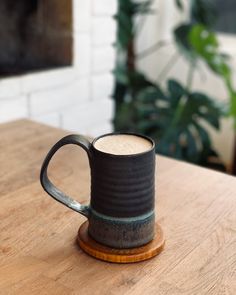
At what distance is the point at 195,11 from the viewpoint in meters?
2.25

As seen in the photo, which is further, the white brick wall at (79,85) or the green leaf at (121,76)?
the green leaf at (121,76)

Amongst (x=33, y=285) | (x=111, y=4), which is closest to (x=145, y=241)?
(x=33, y=285)

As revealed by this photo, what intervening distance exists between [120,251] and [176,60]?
2266 millimetres

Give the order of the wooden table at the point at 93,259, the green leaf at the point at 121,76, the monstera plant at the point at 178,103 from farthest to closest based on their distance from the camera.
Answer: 1. the green leaf at the point at 121,76
2. the monstera plant at the point at 178,103
3. the wooden table at the point at 93,259

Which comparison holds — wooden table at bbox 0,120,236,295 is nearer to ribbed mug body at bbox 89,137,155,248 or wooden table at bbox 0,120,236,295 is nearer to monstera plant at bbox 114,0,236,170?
ribbed mug body at bbox 89,137,155,248

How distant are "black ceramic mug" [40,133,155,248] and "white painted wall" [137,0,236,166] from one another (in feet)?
6.95

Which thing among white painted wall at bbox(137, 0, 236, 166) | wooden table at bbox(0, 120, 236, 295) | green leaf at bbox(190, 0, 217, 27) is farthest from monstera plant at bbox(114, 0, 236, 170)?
wooden table at bbox(0, 120, 236, 295)

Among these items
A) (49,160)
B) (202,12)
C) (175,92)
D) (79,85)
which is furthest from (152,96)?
(49,160)

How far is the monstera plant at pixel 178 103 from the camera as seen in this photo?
178 centimetres

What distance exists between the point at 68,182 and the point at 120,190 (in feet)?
0.90

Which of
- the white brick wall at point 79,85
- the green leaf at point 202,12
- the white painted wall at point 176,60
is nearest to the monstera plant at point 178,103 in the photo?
the green leaf at point 202,12

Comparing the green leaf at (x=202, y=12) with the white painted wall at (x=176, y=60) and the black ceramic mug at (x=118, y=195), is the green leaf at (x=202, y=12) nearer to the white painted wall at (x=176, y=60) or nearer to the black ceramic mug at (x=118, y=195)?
the white painted wall at (x=176, y=60)

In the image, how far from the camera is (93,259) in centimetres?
63

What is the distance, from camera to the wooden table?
57 centimetres
